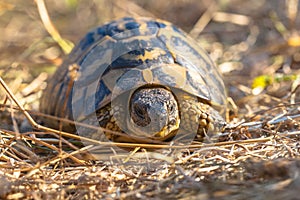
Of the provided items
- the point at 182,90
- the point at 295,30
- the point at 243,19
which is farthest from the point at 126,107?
the point at 243,19

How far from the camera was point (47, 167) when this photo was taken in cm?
277

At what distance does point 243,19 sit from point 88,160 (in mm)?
4863

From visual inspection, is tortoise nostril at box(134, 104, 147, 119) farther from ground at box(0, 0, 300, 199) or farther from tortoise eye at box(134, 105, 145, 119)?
ground at box(0, 0, 300, 199)

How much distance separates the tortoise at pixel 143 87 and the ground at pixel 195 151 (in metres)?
0.17

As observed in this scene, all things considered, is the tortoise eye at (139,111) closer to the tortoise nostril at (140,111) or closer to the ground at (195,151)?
the tortoise nostril at (140,111)

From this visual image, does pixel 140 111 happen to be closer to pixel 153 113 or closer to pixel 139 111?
pixel 139 111

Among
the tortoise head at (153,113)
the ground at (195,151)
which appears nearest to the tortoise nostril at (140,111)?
the tortoise head at (153,113)

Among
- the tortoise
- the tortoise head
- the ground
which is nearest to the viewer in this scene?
the ground

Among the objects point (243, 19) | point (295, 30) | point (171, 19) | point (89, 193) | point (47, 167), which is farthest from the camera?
point (171, 19)

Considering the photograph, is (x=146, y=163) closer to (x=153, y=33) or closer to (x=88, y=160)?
(x=88, y=160)

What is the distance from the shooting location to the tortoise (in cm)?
318

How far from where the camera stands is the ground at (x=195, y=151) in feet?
7.40

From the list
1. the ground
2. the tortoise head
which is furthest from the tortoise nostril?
the ground

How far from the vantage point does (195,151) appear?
2803 mm
